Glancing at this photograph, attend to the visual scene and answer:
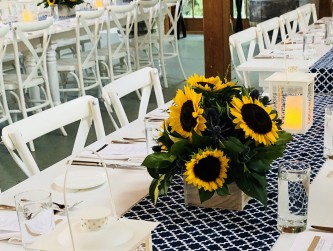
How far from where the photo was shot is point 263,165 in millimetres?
1544

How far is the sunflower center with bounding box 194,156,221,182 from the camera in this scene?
1502 millimetres

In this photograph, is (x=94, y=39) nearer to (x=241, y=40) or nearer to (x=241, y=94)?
(x=241, y=40)

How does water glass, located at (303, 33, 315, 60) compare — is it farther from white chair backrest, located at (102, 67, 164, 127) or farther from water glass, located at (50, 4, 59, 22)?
water glass, located at (50, 4, 59, 22)

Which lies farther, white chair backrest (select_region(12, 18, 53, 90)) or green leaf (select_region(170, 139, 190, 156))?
white chair backrest (select_region(12, 18, 53, 90))

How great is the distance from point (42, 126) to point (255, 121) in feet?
3.05

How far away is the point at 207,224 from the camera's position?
1.53m

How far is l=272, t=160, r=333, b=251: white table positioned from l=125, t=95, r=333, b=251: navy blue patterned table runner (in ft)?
0.09

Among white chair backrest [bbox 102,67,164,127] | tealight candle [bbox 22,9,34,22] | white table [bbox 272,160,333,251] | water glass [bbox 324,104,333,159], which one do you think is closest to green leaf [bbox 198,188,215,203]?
white table [bbox 272,160,333,251]

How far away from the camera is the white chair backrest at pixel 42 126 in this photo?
2.00 m

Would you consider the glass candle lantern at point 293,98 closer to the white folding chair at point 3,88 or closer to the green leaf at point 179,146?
the green leaf at point 179,146

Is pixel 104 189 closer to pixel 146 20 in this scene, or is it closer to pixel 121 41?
pixel 121 41

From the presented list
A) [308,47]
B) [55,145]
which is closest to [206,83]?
[308,47]

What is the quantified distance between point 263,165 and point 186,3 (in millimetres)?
9021

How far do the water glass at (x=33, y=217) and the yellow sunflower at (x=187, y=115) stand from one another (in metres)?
0.37
